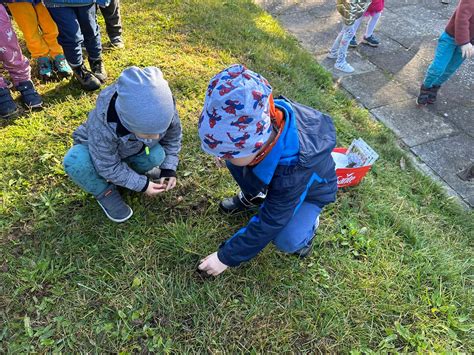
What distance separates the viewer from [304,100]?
3324 millimetres

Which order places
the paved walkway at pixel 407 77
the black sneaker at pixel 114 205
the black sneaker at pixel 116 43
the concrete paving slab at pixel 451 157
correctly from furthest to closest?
the black sneaker at pixel 116 43 → the paved walkway at pixel 407 77 → the concrete paving slab at pixel 451 157 → the black sneaker at pixel 114 205

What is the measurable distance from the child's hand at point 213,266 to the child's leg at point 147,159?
27.6 inches

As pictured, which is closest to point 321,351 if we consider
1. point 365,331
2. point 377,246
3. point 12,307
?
point 365,331

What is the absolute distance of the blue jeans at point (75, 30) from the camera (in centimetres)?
270

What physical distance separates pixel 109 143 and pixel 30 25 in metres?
1.72

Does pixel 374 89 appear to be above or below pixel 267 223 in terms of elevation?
below

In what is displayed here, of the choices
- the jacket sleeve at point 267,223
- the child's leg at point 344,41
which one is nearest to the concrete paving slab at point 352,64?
the child's leg at point 344,41

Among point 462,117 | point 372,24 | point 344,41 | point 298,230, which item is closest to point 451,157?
point 462,117

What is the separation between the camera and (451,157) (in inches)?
124

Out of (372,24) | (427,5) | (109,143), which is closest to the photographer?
(109,143)

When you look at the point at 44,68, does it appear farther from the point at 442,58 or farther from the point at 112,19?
the point at 442,58

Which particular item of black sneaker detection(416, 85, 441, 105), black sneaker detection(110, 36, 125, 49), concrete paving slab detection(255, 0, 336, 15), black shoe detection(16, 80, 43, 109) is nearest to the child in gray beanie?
black shoe detection(16, 80, 43, 109)

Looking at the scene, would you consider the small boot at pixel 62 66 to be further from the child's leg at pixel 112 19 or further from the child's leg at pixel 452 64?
the child's leg at pixel 452 64

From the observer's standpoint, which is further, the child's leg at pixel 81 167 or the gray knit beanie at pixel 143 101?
the child's leg at pixel 81 167
